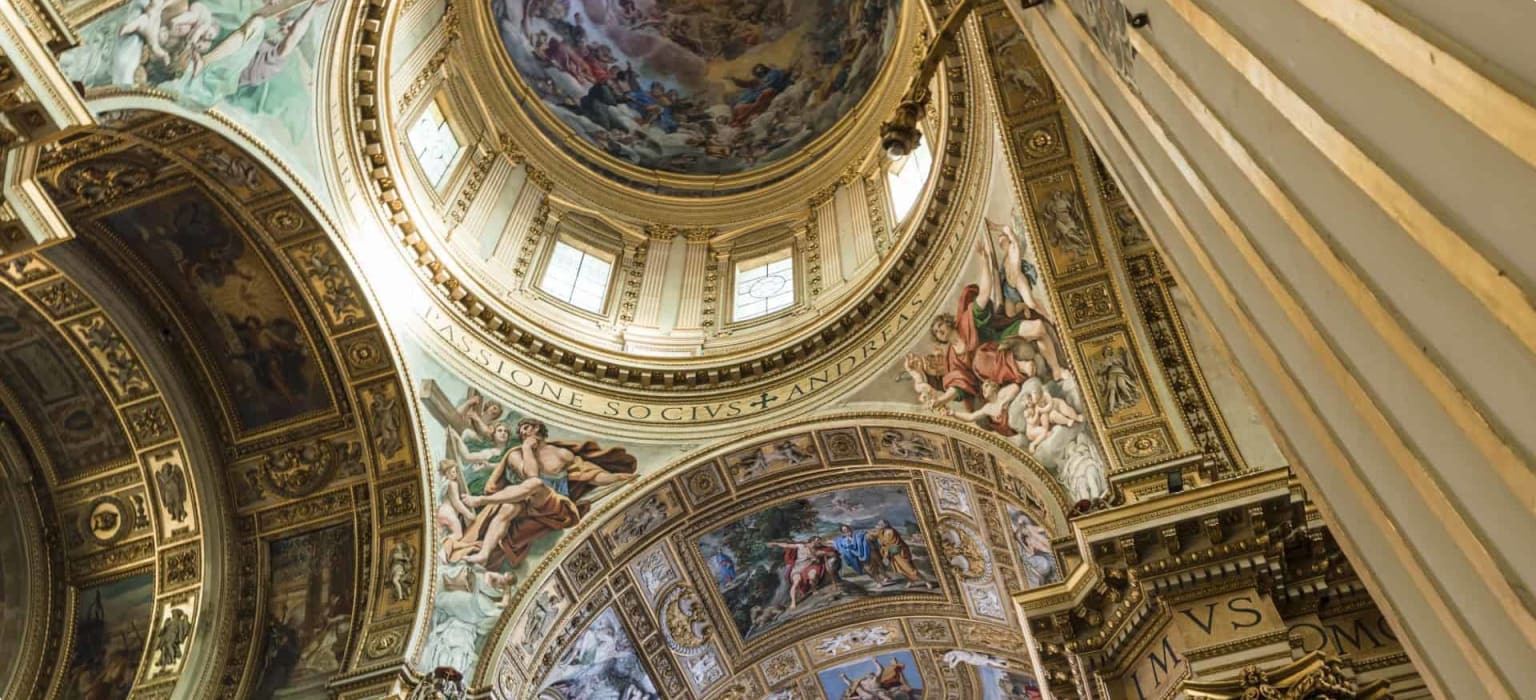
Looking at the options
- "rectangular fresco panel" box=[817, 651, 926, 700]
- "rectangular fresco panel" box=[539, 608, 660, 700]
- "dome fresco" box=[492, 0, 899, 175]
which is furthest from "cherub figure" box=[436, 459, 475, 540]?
"dome fresco" box=[492, 0, 899, 175]

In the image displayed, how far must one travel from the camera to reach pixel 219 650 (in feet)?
42.0

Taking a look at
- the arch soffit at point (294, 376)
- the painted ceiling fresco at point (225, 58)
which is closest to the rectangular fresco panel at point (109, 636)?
the arch soffit at point (294, 376)

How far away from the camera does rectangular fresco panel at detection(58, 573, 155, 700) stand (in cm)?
1295

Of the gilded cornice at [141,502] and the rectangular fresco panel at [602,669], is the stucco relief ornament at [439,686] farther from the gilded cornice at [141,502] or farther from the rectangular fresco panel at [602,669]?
the gilded cornice at [141,502]

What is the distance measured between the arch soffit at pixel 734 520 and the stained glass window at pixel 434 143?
5150 mm

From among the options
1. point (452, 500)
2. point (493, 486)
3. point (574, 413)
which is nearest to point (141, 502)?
point (452, 500)

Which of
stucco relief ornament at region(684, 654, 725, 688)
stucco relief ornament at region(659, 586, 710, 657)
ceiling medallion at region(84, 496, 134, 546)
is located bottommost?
ceiling medallion at region(84, 496, 134, 546)

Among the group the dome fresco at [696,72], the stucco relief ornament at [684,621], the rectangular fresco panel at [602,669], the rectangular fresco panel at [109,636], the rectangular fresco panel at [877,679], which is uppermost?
the dome fresco at [696,72]

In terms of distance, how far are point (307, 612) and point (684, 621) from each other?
4842 millimetres

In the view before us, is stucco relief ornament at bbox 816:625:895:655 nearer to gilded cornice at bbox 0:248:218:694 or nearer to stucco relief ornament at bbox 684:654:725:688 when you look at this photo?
stucco relief ornament at bbox 684:654:725:688

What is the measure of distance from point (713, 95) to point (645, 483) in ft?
27.8

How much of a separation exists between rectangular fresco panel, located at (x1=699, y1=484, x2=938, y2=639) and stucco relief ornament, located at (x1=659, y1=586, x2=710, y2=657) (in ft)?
1.39

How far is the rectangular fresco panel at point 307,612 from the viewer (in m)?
12.6

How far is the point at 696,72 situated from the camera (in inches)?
786
